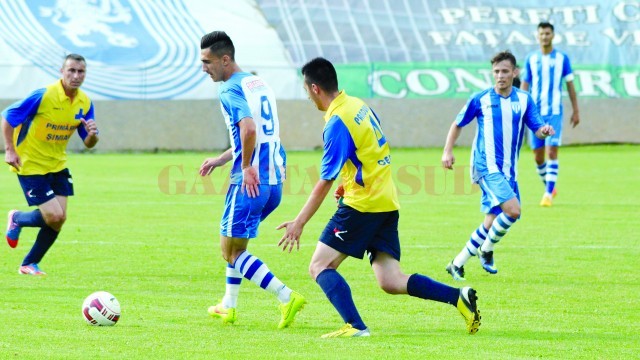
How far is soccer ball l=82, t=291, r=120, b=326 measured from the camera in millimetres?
7945

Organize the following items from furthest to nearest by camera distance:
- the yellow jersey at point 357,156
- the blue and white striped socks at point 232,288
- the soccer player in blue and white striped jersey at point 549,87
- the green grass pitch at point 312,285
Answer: the soccer player in blue and white striped jersey at point 549,87 → the blue and white striped socks at point 232,288 → the yellow jersey at point 357,156 → the green grass pitch at point 312,285

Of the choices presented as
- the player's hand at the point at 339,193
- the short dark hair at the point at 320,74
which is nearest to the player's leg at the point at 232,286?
the player's hand at the point at 339,193

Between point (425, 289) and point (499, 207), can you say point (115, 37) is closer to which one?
point (499, 207)

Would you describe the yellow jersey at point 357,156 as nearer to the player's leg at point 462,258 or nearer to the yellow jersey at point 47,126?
the player's leg at point 462,258

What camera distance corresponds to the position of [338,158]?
7359 millimetres

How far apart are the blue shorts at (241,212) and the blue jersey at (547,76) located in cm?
979

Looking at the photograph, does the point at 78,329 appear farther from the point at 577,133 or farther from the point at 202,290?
the point at 577,133

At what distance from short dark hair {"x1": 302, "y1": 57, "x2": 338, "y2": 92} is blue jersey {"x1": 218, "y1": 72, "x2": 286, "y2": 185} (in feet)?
2.78

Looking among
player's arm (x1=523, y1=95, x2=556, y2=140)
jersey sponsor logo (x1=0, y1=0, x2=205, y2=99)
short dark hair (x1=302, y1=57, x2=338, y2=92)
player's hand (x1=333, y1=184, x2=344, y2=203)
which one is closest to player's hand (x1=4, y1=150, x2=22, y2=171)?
player's hand (x1=333, y1=184, x2=344, y2=203)

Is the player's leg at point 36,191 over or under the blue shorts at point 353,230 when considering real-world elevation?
under

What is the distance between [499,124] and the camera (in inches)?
431

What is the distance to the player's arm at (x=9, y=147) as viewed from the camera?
34.2ft

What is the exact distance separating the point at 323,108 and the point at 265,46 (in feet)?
105

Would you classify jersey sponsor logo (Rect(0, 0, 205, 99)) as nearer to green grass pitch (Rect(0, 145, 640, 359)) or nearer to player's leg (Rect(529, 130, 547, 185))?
green grass pitch (Rect(0, 145, 640, 359))
